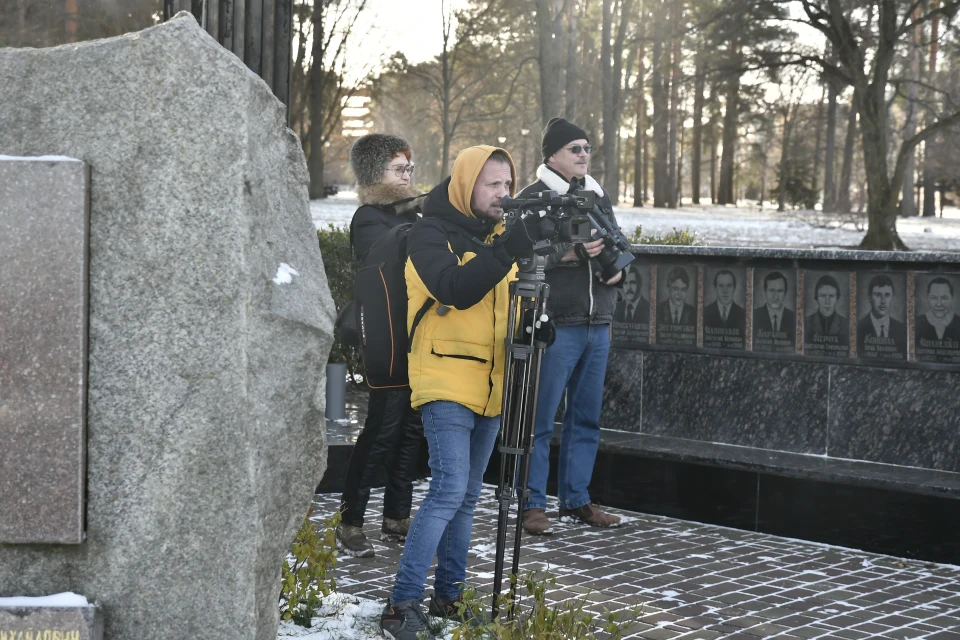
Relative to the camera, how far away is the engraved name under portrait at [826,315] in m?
7.41

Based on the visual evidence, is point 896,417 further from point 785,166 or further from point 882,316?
point 785,166

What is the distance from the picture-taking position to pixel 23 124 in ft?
11.1

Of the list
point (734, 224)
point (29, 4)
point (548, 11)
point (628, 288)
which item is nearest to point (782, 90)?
point (734, 224)

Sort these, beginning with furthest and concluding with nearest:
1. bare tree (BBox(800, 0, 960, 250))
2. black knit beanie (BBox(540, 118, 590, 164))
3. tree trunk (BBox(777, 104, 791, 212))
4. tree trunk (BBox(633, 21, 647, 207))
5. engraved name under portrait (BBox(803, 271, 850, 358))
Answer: tree trunk (BBox(777, 104, 791, 212))
tree trunk (BBox(633, 21, 647, 207))
bare tree (BBox(800, 0, 960, 250))
engraved name under portrait (BBox(803, 271, 850, 358))
black knit beanie (BBox(540, 118, 590, 164))

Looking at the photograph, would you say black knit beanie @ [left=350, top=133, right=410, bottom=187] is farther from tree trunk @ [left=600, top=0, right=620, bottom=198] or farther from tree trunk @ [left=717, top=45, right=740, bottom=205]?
tree trunk @ [left=600, top=0, right=620, bottom=198]

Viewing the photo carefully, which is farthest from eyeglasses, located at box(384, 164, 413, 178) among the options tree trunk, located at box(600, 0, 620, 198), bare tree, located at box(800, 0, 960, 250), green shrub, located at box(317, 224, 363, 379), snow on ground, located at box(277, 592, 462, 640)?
tree trunk, located at box(600, 0, 620, 198)

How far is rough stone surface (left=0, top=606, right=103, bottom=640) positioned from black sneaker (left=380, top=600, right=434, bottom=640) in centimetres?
127

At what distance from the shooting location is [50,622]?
3.33 meters

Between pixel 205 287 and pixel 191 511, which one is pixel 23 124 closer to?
pixel 205 287

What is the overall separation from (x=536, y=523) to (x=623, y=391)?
1916mm

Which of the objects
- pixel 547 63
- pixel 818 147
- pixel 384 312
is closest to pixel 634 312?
pixel 384 312

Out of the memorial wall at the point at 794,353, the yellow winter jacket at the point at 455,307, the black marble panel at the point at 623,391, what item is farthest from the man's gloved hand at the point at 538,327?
the black marble panel at the point at 623,391

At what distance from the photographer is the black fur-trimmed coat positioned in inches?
242

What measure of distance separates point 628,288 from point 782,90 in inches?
1268
